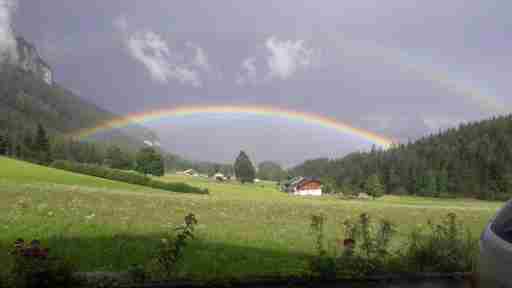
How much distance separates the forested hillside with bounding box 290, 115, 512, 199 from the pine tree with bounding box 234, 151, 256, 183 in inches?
1164

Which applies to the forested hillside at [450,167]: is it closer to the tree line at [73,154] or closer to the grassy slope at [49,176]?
the tree line at [73,154]

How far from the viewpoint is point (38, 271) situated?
4.61 metres

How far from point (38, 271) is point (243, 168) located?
132230mm

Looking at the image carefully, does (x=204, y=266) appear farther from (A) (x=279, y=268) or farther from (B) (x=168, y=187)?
(B) (x=168, y=187)

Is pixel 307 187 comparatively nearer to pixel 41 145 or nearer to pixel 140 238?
pixel 41 145

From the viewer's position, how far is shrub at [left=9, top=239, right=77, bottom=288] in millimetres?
4605

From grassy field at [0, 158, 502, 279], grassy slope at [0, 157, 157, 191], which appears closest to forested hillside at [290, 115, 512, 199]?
grassy slope at [0, 157, 157, 191]

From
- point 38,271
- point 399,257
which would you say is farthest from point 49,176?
point 399,257

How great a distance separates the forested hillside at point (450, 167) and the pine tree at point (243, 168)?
29576 millimetres

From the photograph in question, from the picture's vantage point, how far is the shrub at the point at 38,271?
4.61 meters

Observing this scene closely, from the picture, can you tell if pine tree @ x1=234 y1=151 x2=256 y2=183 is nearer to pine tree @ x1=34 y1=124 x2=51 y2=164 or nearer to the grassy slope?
pine tree @ x1=34 y1=124 x2=51 y2=164

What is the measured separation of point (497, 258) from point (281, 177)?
193m

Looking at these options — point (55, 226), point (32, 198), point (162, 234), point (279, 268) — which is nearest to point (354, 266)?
point (279, 268)

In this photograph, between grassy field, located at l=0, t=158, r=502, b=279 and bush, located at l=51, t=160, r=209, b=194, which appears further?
bush, located at l=51, t=160, r=209, b=194
